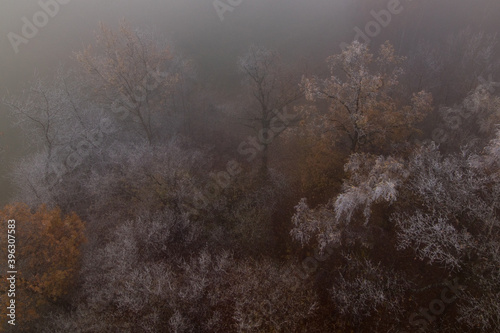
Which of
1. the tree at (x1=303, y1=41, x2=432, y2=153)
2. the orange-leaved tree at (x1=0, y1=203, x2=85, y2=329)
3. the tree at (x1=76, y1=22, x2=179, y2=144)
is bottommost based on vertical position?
the orange-leaved tree at (x1=0, y1=203, x2=85, y2=329)

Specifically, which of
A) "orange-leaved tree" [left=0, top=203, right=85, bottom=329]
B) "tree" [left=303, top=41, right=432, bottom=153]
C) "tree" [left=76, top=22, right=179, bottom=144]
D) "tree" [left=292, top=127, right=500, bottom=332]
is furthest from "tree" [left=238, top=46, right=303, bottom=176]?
"orange-leaved tree" [left=0, top=203, right=85, bottom=329]

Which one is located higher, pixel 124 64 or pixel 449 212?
pixel 124 64

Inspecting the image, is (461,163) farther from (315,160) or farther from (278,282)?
(278,282)

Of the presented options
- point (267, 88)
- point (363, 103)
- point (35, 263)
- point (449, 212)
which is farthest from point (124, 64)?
point (449, 212)

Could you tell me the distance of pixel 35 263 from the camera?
601 inches

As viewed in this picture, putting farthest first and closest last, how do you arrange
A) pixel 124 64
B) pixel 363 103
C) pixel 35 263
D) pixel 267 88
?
pixel 267 88, pixel 124 64, pixel 363 103, pixel 35 263

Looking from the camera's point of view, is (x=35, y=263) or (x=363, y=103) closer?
(x=35, y=263)

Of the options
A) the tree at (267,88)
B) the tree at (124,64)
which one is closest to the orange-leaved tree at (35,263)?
the tree at (124,64)

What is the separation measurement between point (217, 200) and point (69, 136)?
13.6 m

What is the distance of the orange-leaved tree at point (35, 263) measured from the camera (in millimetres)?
14445

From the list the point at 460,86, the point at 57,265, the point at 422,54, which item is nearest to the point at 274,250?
the point at 57,265

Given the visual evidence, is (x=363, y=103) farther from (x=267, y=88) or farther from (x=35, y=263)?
(x=35, y=263)

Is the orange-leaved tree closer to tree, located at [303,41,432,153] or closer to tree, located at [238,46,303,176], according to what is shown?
tree, located at [238,46,303,176]

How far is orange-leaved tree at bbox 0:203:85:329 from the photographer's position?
1445 cm
